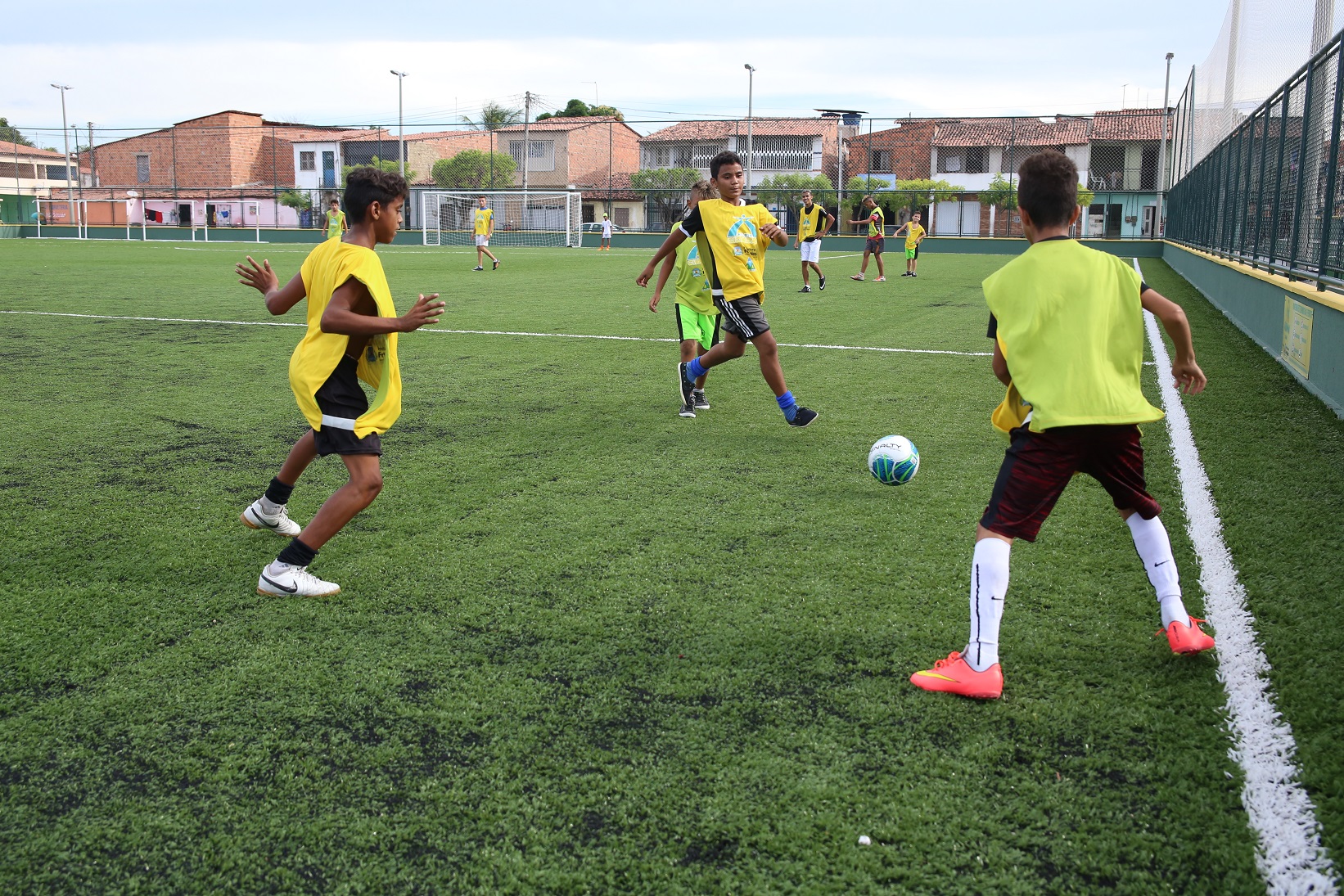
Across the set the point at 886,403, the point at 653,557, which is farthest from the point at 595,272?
the point at 653,557

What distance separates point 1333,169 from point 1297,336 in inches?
52.2

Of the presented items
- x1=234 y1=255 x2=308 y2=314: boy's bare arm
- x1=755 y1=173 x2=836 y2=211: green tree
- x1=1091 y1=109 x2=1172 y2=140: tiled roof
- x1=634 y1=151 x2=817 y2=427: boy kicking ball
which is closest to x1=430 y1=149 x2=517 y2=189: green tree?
x1=755 y1=173 x2=836 y2=211: green tree

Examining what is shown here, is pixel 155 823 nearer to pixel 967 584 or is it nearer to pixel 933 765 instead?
pixel 933 765

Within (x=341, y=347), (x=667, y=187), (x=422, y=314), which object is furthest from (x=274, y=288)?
(x=667, y=187)

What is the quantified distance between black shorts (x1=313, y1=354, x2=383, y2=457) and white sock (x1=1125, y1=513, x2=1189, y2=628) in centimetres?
260

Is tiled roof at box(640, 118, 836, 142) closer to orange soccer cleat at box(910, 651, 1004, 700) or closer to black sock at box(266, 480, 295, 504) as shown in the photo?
black sock at box(266, 480, 295, 504)

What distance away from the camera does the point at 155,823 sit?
2445 mm

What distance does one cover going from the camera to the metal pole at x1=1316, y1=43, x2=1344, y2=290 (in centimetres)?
818

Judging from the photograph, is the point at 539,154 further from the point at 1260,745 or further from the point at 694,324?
the point at 1260,745

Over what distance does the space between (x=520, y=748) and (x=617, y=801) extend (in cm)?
37

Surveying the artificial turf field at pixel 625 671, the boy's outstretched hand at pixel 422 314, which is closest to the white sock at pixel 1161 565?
the artificial turf field at pixel 625 671

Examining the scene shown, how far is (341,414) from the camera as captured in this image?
3.90m

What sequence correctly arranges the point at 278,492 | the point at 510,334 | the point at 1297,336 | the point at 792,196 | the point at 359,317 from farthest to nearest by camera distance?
the point at 792,196 → the point at 510,334 → the point at 1297,336 → the point at 278,492 → the point at 359,317

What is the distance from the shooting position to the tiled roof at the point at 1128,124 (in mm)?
54188
